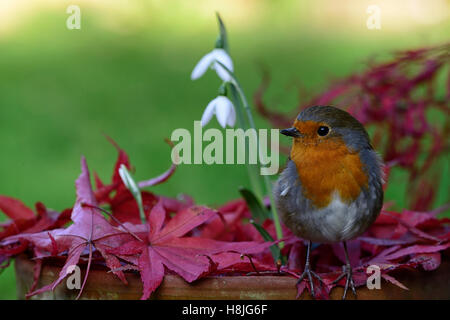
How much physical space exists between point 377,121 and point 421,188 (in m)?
0.25

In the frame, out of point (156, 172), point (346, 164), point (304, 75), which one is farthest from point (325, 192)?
point (304, 75)

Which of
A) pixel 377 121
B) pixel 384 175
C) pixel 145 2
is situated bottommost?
pixel 384 175

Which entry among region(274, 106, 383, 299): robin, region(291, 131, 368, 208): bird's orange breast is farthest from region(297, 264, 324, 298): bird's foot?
region(291, 131, 368, 208): bird's orange breast

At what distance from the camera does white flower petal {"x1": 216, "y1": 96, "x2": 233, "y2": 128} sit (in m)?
1.11

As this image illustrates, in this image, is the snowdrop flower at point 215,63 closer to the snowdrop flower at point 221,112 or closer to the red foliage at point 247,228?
the snowdrop flower at point 221,112

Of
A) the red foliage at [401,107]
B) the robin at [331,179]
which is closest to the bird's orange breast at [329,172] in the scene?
the robin at [331,179]

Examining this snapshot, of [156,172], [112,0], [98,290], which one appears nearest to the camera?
[98,290]

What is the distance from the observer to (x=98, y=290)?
1053 mm

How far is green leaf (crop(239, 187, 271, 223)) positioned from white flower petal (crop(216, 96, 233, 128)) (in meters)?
0.18

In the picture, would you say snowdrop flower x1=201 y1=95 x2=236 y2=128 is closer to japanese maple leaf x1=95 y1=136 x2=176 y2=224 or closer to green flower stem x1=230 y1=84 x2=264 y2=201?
green flower stem x1=230 y1=84 x2=264 y2=201

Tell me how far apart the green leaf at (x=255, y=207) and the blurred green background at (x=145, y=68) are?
106cm

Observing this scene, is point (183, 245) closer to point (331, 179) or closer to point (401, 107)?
point (331, 179)

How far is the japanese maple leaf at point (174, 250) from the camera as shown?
3.36 ft

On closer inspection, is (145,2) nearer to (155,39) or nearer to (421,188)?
(155,39)
